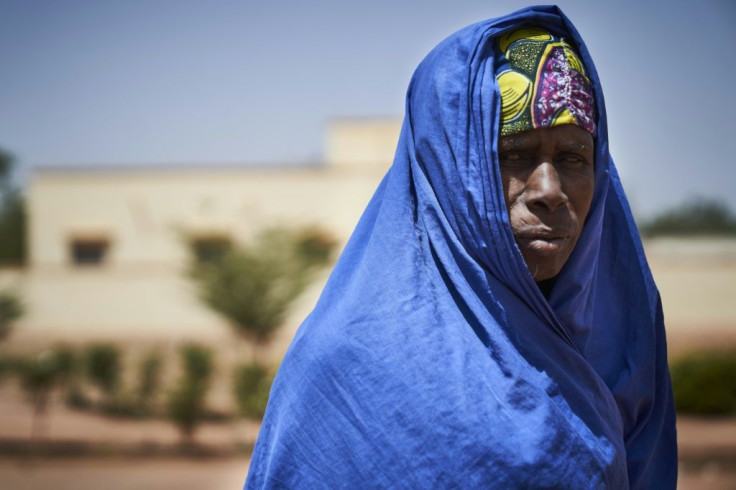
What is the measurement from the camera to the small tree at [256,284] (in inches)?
637

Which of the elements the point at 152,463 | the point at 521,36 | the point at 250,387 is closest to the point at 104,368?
the point at 250,387

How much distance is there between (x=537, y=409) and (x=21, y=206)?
55.6m

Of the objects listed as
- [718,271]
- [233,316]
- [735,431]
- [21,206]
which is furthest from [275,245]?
[21,206]

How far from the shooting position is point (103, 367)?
1598 cm

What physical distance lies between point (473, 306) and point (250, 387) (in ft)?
40.7

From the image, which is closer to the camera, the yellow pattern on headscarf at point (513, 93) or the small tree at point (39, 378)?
the yellow pattern on headscarf at point (513, 93)

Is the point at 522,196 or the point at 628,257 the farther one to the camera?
the point at 628,257

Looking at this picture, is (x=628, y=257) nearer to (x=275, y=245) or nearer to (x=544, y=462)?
(x=544, y=462)

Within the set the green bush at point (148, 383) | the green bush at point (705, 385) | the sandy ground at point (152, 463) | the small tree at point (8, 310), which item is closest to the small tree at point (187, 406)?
the sandy ground at point (152, 463)

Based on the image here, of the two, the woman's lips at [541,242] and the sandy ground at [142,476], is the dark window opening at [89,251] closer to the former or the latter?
the sandy ground at [142,476]

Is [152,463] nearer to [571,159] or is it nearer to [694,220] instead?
[571,159]

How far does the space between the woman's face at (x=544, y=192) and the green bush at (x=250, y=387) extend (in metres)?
11.6

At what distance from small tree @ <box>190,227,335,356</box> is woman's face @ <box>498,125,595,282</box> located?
14838mm

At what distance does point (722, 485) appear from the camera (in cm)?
931
